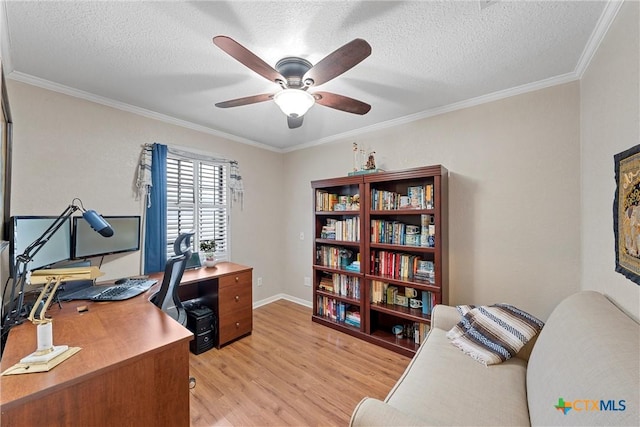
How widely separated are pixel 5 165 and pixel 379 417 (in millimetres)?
2755

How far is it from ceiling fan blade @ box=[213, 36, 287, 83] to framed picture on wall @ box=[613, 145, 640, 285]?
1.79 m

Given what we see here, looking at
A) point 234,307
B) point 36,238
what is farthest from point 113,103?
point 234,307

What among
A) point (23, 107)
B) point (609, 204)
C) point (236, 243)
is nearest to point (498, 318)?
point (609, 204)

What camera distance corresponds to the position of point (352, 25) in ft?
4.58

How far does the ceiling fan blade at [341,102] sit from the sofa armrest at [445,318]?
165 centimetres

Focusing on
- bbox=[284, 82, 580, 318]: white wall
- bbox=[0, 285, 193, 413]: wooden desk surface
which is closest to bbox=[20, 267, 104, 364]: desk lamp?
bbox=[0, 285, 193, 413]: wooden desk surface

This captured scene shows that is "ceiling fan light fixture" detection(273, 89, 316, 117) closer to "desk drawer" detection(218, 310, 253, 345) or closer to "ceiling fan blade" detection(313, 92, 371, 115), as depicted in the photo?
"ceiling fan blade" detection(313, 92, 371, 115)

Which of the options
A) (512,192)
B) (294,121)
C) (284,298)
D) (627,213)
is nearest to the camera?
(627,213)

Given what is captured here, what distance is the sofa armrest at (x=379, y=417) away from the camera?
2.88 ft

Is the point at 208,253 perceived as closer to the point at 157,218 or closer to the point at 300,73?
the point at 157,218

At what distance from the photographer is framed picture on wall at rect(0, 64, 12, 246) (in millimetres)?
1625

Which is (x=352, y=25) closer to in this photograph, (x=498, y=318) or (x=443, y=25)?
(x=443, y=25)

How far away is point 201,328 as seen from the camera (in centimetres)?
238

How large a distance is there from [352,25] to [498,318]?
204 centimetres
